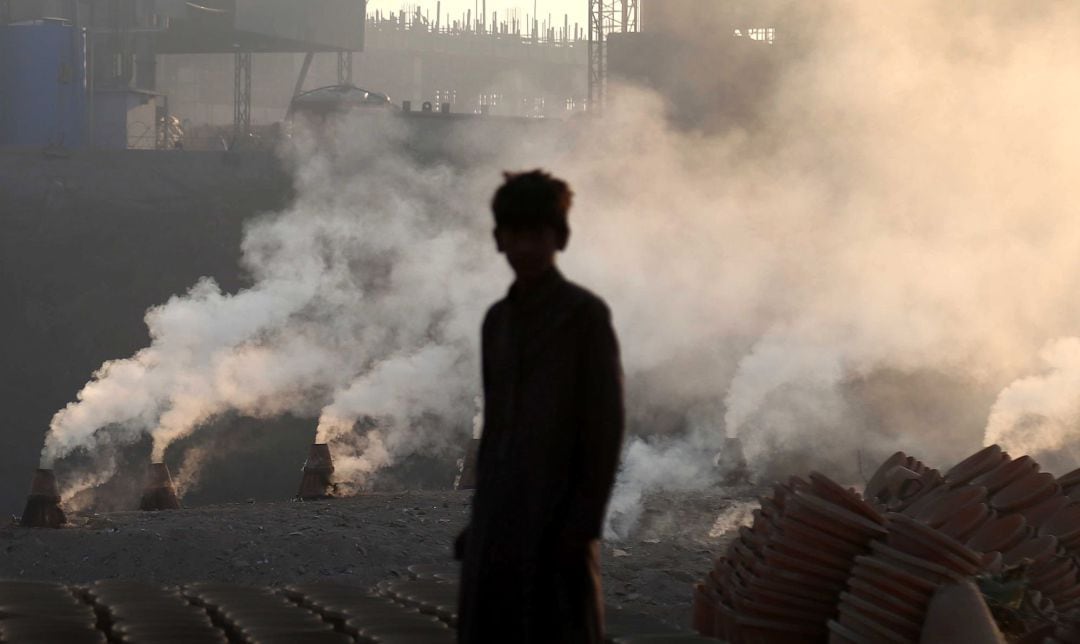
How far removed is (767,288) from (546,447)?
20210 mm

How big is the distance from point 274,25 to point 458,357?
23.6 meters

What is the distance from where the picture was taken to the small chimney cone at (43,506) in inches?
470

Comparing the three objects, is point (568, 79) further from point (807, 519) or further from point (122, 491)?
point (807, 519)

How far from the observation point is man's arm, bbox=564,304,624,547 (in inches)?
123

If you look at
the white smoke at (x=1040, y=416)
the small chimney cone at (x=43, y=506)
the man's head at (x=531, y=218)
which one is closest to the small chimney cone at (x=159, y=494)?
the small chimney cone at (x=43, y=506)

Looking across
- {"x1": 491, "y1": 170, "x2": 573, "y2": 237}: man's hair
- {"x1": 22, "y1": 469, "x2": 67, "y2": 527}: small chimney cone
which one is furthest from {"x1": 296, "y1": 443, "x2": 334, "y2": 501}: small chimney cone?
{"x1": 491, "y1": 170, "x2": 573, "y2": 237}: man's hair

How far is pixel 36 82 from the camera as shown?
3478cm

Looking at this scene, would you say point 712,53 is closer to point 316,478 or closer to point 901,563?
point 316,478

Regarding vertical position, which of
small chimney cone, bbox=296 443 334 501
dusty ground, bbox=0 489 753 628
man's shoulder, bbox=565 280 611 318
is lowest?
small chimney cone, bbox=296 443 334 501

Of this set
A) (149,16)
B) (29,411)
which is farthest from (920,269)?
(149,16)

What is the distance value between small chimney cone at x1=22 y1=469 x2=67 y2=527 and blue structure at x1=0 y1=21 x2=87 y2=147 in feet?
79.9

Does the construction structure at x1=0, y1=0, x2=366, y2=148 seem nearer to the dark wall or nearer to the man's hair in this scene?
the dark wall

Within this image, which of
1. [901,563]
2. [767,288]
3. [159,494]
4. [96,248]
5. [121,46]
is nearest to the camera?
[901,563]

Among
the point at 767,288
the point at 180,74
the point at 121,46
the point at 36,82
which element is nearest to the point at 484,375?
the point at 767,288
